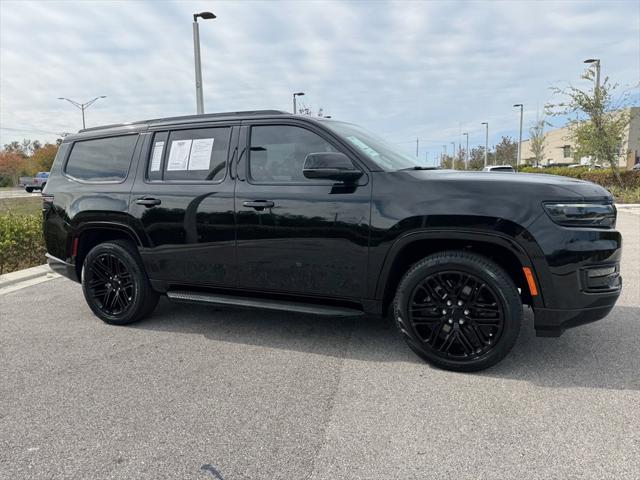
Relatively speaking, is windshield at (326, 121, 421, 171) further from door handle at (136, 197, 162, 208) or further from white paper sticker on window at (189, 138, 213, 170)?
door handle at (136, 197, 162, 208)

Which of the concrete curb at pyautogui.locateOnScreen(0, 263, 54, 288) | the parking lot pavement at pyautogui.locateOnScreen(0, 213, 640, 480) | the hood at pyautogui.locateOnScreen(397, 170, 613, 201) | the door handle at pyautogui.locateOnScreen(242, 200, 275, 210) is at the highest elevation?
the hood at pyautogui.locateOnScreen(397, 170, 613, 201)

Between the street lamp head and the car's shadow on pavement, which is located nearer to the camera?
the car's shadow on pavement

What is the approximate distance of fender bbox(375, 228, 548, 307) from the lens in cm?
310

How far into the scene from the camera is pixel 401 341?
4.02 metres

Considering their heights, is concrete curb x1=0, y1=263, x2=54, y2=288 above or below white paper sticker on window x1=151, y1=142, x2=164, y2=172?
below

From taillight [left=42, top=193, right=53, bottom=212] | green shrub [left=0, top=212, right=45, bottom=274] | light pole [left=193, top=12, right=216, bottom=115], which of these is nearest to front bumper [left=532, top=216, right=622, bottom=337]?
taillight [left=42, top=193, right=53, bottom=212]

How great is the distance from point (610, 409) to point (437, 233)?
4.81 ft

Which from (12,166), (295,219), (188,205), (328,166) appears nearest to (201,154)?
(188,205)

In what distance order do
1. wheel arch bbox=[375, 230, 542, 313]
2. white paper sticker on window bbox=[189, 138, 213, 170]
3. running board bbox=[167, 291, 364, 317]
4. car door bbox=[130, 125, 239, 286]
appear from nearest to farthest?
wheel arch bbox=[375, 230, 542, 313] < running board bbox=[167, 291, 364, 317] < car door bbox=[130, 125, 239, 286] < white paper sticker on window bbox=[189, 138, 213, 170]

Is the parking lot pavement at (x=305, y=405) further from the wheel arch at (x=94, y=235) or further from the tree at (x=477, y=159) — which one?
the tree at (x=477, y=159)

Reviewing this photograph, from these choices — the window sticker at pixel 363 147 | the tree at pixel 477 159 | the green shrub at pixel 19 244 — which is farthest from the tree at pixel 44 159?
the window sticker at pixel 363 147

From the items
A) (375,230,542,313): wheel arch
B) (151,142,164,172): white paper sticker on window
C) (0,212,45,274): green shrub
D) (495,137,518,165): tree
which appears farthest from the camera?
(495,137,518,165): tree

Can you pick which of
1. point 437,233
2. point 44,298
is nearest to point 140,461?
point 437,233

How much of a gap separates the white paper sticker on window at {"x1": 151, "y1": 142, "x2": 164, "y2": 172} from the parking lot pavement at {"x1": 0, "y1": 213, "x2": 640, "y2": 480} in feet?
4.95
